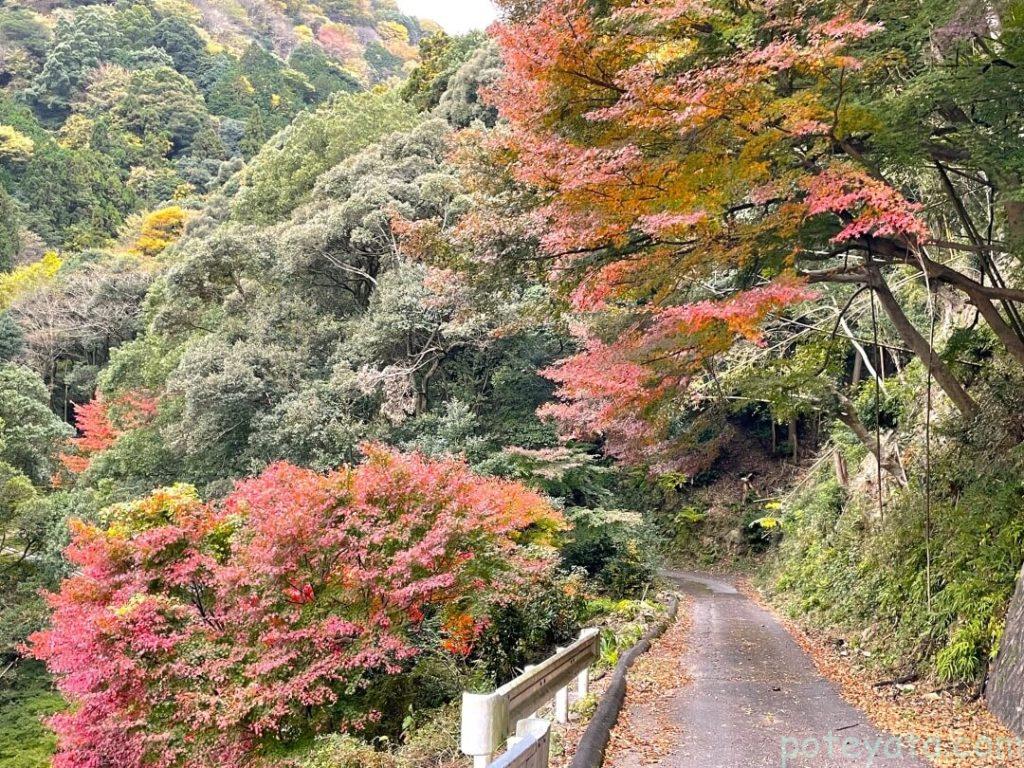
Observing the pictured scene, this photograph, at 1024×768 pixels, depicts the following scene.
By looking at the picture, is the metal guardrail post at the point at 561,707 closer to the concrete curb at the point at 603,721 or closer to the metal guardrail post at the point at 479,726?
the concrete curb at the point at 603,721

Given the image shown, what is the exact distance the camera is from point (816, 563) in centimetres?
1554

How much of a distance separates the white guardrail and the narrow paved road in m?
0.99

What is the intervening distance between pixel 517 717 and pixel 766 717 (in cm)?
307

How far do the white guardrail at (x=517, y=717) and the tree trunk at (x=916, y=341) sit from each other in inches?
192

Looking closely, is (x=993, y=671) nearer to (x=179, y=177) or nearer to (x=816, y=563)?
(x=816, y=563)

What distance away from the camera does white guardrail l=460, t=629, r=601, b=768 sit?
2715mm

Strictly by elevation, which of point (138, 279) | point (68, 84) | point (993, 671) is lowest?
point (993, 671)

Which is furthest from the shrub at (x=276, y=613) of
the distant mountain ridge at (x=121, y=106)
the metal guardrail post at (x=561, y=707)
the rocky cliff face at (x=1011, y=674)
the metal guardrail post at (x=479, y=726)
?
the distant mountain ridge at (x=121, y=106)

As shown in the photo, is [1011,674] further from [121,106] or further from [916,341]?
[121,106]

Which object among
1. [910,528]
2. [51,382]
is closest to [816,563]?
[910,528]

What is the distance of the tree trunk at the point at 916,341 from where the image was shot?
7.44 meters

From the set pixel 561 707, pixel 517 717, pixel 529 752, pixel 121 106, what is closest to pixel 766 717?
pixel 561 707

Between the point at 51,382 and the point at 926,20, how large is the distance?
39343mm

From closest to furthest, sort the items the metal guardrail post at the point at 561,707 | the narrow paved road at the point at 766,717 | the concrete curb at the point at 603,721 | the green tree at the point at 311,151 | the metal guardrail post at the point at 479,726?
the metal guardrail post at the point at 479,726
the concrete curb at the point at 603,721
the narrow paved road at the point at 766,717
the metal guardrail post at the point at 561,707
the green tree at the point at 311,151
